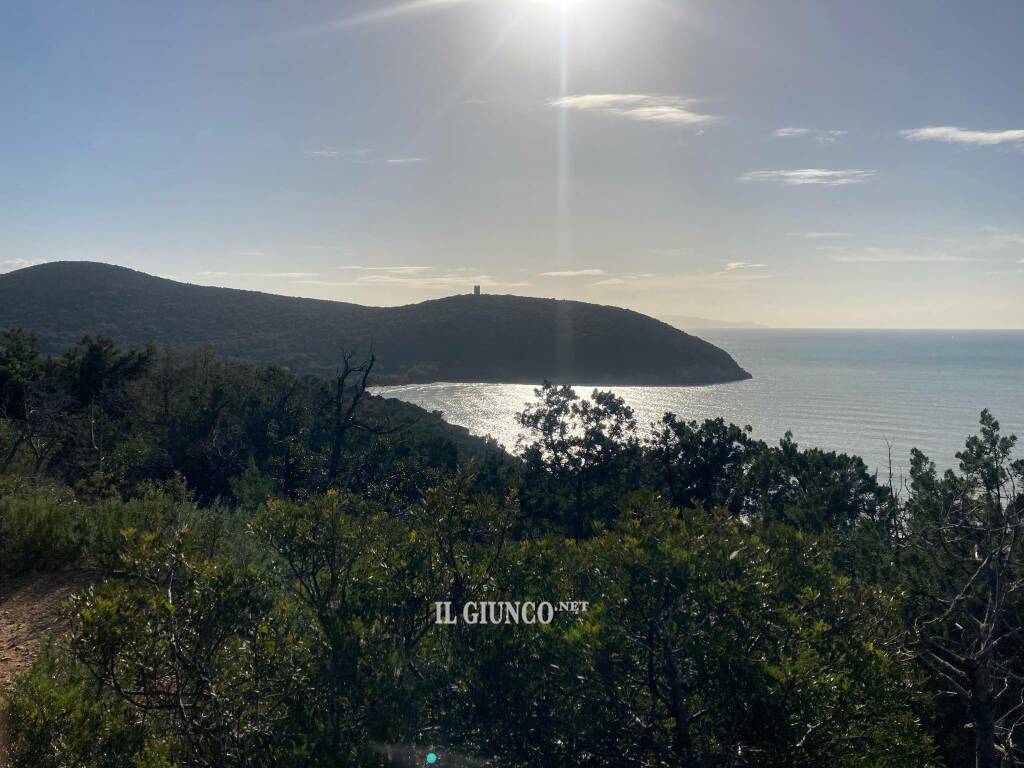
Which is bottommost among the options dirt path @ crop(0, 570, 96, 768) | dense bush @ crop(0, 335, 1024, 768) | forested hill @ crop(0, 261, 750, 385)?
dirt path @ crop(0, 570, 96, 768)

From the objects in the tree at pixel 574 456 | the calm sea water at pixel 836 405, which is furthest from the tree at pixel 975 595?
the calm sea water at pixel 836 405

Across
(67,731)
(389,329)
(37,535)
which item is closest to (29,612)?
(37,535)

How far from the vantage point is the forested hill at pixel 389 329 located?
256ft

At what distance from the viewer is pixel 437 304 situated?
3984 inches

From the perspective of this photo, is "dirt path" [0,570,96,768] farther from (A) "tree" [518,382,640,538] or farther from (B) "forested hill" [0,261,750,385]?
(B) "forested hill" [0,261,750,385]

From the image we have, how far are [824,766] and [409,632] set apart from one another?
2.56 metres

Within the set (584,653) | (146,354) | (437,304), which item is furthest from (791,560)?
(437,304)

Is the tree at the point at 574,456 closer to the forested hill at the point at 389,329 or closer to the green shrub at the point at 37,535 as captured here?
the green shrub at the point at 37,535

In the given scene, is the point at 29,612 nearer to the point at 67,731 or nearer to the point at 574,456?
the point at 67,731

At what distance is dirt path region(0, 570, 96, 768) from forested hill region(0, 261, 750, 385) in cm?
6186

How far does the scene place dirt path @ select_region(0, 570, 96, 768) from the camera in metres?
6.29

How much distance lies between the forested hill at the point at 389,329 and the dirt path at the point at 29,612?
6186 cm

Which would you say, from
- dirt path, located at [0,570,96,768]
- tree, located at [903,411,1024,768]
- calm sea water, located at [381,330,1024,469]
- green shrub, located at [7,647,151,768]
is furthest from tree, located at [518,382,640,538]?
calm sea water, located at [381,330,1024,469]

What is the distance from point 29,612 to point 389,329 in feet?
274
